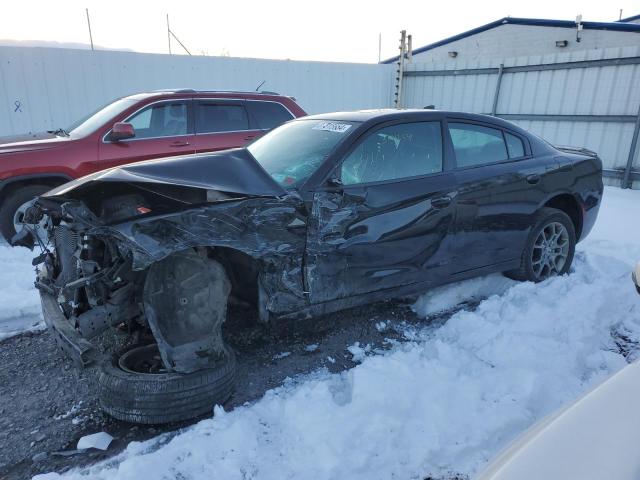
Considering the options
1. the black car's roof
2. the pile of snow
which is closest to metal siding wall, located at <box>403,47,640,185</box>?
the black car's roof

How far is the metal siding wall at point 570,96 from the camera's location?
9258mm

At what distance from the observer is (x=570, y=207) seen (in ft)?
15.9

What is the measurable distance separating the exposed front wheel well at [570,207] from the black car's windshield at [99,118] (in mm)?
5420

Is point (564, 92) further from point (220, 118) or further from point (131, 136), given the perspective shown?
point (131, 136)

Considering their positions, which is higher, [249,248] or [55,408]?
[249,248]

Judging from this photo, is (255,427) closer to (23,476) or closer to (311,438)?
(311,438)

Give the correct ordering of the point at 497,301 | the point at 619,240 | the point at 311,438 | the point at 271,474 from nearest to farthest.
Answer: the point at 271,474, the point at 311,438, the point at 497,301, the point at 619,240

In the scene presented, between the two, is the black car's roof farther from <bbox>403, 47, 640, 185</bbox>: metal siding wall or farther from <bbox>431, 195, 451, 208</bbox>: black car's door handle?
<bbox>403, 47, 640, 185</bbox>: metal siding wall

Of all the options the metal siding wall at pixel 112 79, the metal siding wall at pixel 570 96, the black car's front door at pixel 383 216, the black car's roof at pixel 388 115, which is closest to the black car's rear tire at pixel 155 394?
the black car's front door at pixel 383 216

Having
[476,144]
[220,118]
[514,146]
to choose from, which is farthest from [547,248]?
[220,118]

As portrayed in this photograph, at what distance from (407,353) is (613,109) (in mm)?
8672

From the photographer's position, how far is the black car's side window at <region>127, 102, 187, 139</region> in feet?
21.6

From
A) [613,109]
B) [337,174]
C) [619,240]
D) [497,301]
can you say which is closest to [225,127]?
[337,174]

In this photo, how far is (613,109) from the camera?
9453 mm
